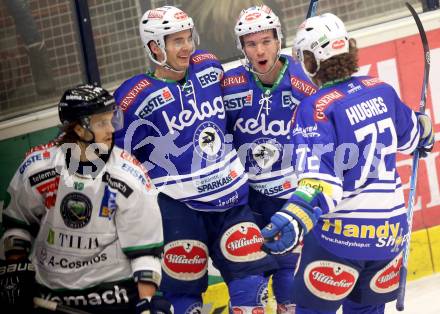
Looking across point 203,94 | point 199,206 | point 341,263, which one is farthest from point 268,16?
point 341,263

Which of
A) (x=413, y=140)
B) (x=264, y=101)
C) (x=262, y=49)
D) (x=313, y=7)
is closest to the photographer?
(x=413, y=140)

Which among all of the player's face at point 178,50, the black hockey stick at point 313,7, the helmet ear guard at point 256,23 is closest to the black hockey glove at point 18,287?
the player's face at point 178,50

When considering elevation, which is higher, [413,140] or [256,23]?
[256,23]

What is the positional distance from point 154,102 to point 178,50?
0.24 m

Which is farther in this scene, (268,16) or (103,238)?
(268,16)

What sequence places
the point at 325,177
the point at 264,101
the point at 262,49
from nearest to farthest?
the point at 325,177
the point at 262,49
the point at 264,101

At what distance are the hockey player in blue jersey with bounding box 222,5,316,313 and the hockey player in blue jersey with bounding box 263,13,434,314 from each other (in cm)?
49

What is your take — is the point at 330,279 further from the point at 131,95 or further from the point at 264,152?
the point at 131,95

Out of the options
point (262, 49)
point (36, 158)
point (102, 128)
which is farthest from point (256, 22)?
point (36, 158)

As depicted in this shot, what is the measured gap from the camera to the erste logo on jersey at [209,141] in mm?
5273

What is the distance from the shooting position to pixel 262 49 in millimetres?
5324

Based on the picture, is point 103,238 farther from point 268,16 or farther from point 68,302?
point 268,16

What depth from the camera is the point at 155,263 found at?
434 centimetres

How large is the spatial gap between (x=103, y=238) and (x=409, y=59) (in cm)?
282
